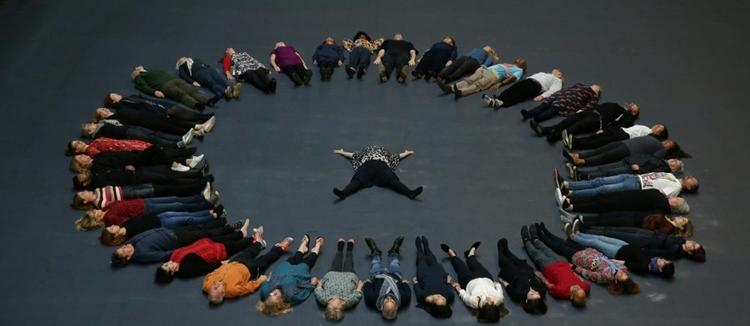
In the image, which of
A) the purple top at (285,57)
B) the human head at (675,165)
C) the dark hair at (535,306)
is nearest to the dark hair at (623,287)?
the dark hair at (535,306)

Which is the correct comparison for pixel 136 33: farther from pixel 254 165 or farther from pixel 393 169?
pixel 393 169

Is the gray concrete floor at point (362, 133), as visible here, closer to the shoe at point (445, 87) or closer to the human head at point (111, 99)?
the shoe at point (445, 87)

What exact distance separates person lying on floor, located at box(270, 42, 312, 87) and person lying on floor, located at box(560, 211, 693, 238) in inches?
148

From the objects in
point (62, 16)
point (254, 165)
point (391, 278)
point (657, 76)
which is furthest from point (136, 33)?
point (657, 76)

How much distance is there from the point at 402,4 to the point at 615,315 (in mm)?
6085

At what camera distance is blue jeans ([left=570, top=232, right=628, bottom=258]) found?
7.25 meters

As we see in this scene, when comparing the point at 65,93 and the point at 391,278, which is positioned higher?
the point at 65,93

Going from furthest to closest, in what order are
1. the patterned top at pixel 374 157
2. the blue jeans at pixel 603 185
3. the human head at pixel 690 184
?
1. the patterned top at pixel 374 157
2. the human head at pixel 690 184
3. the blue jeans at pixel 603 185

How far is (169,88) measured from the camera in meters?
9.26

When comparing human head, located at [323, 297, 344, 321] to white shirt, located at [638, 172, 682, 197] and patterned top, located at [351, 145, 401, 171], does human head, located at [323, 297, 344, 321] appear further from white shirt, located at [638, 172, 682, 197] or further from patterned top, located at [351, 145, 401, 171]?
white shirt, located at [638, 172, 682, 197]

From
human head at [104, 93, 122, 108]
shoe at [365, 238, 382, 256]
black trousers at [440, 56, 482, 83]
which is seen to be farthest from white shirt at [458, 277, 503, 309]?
human head at [104, 93, 122, 108]

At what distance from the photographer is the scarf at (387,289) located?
6.75 meters

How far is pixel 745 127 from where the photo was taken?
9172 mm

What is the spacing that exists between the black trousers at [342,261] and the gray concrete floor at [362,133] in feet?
0.42
